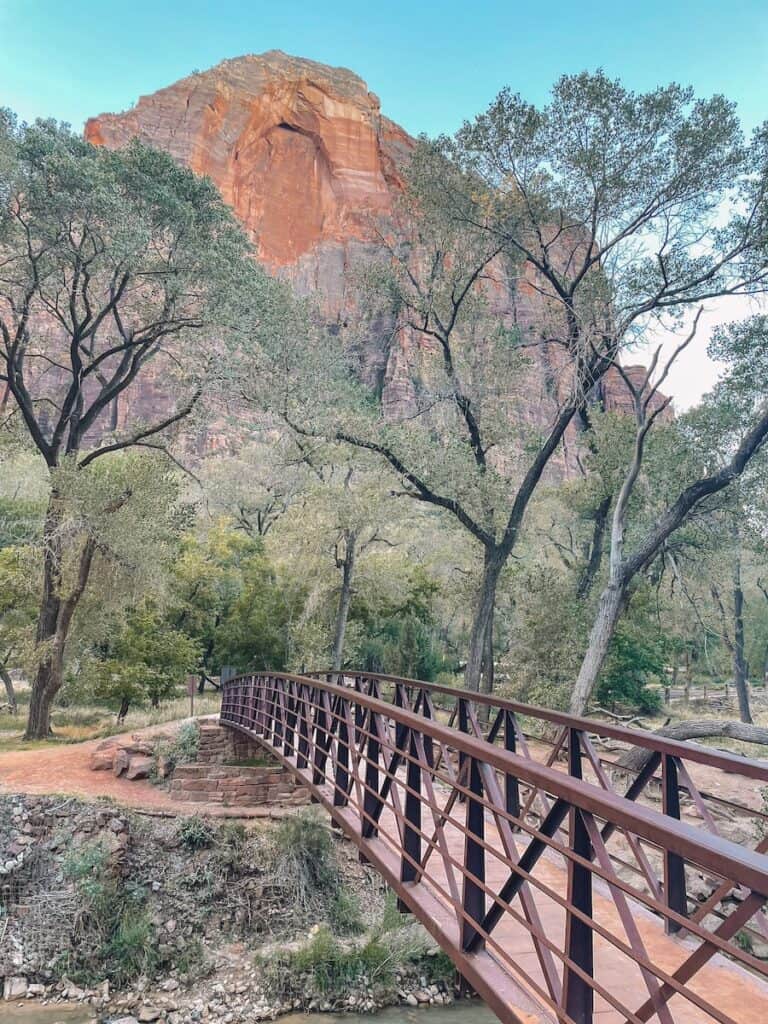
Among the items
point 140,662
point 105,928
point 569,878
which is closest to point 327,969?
point 105,928

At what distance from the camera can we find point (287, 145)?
229 feet

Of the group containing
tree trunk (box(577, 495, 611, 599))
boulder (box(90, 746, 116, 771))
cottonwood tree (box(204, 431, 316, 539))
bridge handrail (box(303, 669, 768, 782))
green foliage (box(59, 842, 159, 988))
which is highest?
cottonwood tree (box(204, 431, 316, 539))

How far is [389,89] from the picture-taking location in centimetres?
7606

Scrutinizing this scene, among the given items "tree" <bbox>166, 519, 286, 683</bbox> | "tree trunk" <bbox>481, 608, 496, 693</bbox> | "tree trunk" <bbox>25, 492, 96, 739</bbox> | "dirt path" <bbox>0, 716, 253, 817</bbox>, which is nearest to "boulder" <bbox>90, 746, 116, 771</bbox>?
"dirt path" <bbox>0, 716, 253, 817</bbox>

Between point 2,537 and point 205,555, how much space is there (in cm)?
823

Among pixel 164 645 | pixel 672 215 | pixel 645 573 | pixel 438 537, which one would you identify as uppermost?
pixel 672 215

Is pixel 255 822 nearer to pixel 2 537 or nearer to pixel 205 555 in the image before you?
pixel 205 555

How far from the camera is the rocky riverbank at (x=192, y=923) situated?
7.52 m

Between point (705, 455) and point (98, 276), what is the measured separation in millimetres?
14052

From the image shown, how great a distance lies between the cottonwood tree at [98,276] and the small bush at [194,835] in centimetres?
623

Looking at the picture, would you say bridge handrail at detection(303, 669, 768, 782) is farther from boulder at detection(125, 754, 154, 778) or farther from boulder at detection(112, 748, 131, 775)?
boulder at detection(112, 748, 131, 775)

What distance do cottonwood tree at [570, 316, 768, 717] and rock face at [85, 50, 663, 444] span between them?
51199mm

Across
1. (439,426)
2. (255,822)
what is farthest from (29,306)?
(255,822)

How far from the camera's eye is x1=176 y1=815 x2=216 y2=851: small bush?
927 centimetres
